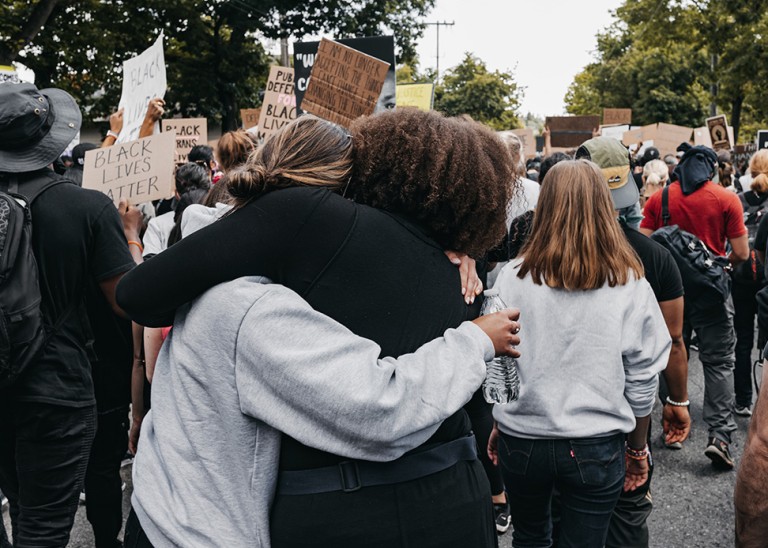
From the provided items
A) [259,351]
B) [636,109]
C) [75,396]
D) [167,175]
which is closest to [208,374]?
[259,351]

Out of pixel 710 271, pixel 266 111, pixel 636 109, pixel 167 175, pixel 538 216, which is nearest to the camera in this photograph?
pixel 538 216

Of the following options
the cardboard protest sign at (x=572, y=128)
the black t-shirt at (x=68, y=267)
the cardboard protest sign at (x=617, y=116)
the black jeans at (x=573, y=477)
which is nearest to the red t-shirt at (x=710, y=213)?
the black jeans at (x=573, y=477)

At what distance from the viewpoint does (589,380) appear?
2.49 m

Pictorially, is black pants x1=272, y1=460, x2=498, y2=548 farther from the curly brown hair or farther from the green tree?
the green tree

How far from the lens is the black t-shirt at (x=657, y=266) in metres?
3.04

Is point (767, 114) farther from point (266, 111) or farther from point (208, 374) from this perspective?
point (208, 374)

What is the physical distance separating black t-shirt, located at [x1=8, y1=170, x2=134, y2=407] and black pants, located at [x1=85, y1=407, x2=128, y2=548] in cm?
50

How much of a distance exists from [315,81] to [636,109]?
3773cm

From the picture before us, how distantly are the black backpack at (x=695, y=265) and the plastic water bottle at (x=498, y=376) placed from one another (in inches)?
97.9

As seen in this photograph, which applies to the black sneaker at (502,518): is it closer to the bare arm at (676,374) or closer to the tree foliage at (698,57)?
the bare arm at (676,374)

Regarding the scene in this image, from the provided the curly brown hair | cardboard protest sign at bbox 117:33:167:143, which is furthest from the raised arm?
cardboard protest sign at bbox 117:33:167:143

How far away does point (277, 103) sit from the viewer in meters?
6.31

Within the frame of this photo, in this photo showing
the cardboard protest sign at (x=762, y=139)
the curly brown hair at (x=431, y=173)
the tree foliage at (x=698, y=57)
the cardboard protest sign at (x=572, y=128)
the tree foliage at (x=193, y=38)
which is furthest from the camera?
the tree foliage at (x=698, y=57)

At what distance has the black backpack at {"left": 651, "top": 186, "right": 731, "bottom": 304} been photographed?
4281 mm
